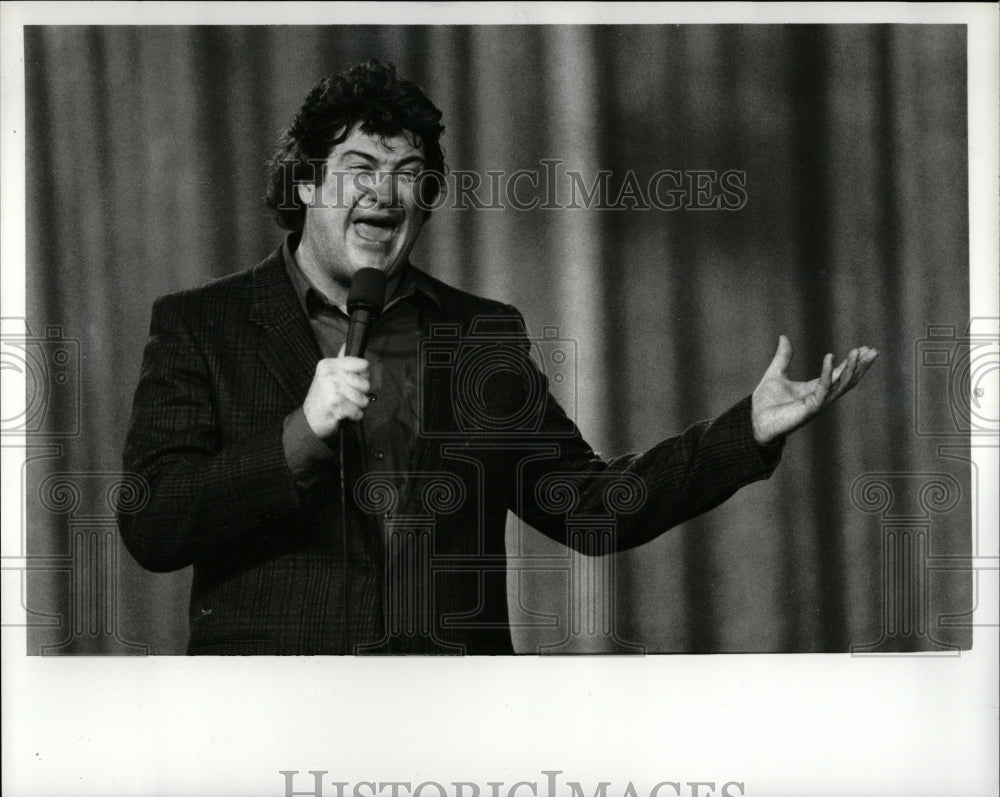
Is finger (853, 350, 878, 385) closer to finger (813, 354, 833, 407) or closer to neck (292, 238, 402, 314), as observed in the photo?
finger (813, 354, 833, 407)

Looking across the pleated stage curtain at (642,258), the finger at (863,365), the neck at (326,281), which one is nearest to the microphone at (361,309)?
the neck at (326,281)

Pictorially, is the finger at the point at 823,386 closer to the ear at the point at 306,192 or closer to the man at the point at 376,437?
the man at the point at 376,437

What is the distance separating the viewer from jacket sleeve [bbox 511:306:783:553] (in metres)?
4.02

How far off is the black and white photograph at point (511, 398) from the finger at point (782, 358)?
0.01 meters

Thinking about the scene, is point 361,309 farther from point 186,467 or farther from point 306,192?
point 186,467

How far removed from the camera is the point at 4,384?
13.3ft

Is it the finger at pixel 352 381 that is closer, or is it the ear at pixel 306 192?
the finger at pixel 352 381

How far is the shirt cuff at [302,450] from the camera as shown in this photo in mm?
3850

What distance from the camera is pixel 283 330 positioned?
13.1 feet

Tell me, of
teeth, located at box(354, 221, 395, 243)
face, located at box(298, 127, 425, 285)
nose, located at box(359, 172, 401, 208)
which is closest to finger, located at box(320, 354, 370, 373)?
face, located at box(298, 127, 425, 285)

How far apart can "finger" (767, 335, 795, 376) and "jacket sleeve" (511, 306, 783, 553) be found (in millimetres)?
137

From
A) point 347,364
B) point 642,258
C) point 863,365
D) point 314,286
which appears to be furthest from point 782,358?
point 314,286

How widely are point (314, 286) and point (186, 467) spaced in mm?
661

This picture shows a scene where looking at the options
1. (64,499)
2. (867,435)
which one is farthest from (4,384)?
(867,435)
